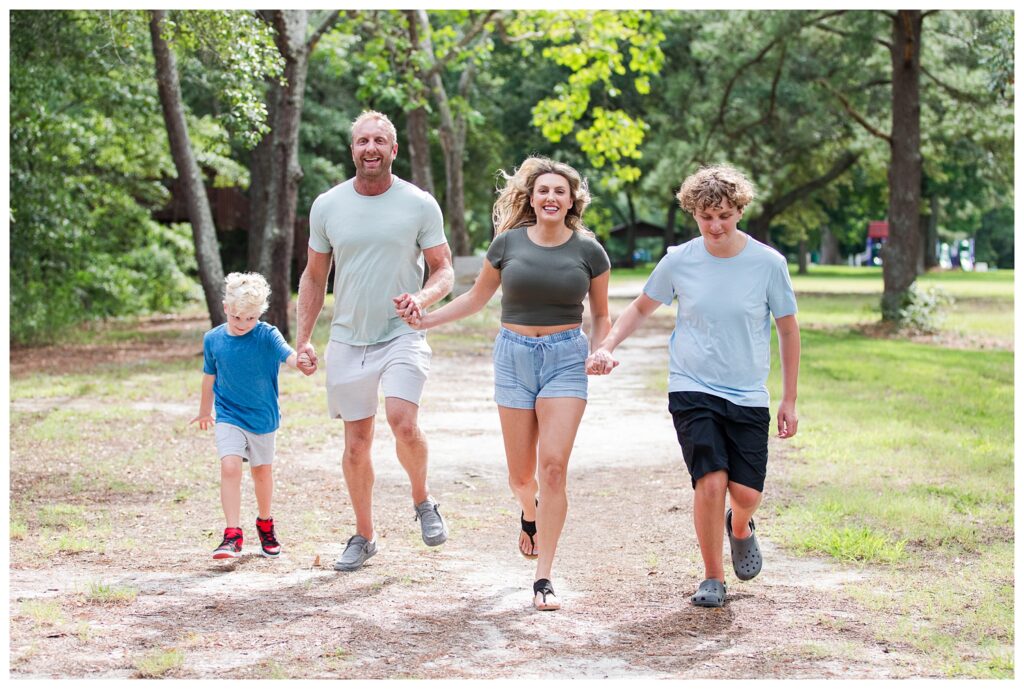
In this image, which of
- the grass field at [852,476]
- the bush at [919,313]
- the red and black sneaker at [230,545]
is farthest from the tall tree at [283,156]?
the red and black sneaker at [230,545]

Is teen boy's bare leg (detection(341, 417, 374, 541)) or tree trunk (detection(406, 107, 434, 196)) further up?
tree trunk (detection(406, 107, 434, 196))

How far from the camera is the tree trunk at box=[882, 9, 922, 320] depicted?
22.4m

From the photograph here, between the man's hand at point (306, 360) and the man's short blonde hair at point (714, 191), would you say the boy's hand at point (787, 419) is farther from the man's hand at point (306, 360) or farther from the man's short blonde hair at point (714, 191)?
the man's hand at point (306, 360)

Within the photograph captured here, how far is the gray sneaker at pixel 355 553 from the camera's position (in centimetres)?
660

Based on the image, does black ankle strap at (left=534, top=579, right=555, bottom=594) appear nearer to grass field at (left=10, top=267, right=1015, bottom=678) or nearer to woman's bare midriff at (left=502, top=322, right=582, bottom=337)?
woman's bare midriff at (left=502, top=322, right=582, bottom=337)

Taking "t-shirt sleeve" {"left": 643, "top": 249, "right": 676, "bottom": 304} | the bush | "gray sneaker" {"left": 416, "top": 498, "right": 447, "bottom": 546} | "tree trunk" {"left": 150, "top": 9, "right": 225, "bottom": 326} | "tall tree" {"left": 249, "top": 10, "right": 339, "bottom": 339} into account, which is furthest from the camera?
the bush

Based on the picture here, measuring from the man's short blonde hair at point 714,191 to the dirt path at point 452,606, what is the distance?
5.88 feet

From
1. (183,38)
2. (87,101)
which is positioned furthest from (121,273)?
(183,38)

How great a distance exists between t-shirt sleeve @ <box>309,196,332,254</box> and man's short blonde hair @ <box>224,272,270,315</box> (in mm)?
339

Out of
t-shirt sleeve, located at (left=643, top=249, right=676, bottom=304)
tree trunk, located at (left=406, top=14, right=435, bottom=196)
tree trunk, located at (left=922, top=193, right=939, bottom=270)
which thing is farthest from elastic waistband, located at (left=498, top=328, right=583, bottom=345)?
tree trunk, located at (left=922, top=193, right=939, bottom=270)

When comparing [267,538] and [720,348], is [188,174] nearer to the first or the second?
[267,538]

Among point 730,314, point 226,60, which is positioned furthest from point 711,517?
point 226,60

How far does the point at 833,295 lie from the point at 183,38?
27.9 metres

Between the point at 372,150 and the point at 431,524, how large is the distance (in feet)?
6.23
